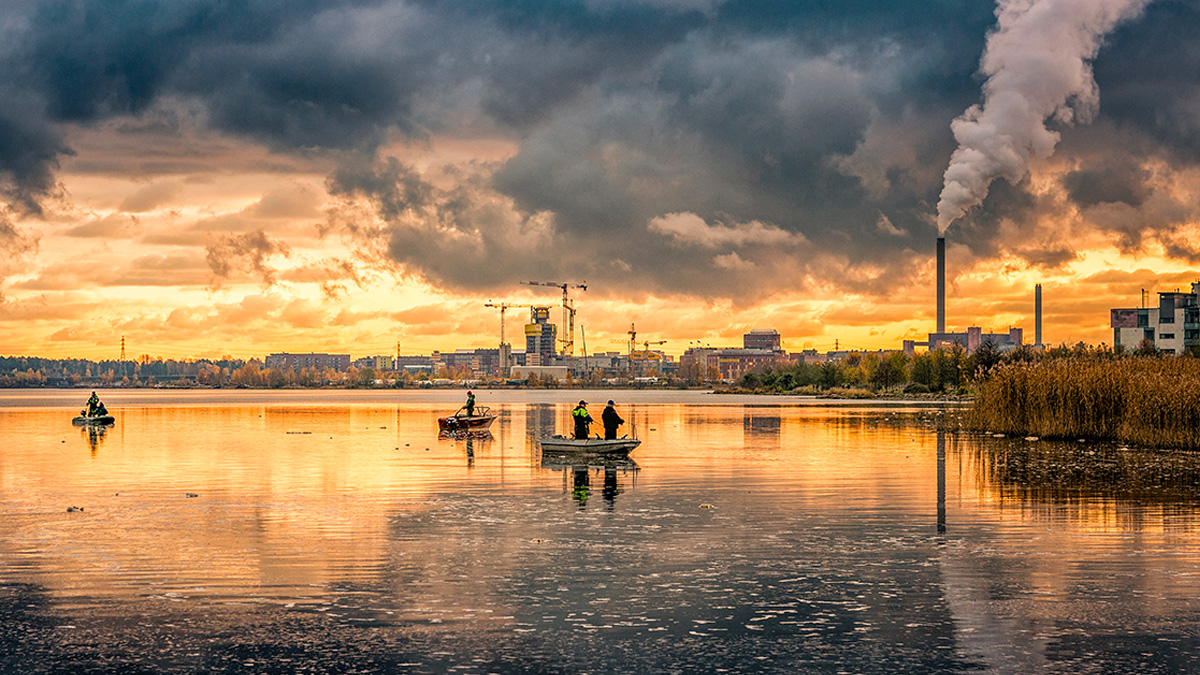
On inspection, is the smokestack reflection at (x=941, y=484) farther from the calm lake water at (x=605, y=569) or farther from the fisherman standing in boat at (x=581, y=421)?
the fisherman standing in boat at (x=581, y=421)

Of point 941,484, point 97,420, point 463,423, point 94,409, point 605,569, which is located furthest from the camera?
point 94,409

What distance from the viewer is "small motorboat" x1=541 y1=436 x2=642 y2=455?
167ft

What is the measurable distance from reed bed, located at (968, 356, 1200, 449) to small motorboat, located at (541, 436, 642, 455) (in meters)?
24.3

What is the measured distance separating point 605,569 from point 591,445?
28959 mm

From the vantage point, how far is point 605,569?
2236 cm

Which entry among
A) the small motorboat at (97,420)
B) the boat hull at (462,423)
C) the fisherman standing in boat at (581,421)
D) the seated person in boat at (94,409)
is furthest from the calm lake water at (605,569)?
the seated person in boat at (94,409)

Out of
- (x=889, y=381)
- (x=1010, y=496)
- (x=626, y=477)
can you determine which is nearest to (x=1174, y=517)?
(x=1010, y=496)

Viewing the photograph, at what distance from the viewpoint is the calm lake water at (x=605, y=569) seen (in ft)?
52.0

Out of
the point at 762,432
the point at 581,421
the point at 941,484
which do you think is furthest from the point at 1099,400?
the point at 581,421

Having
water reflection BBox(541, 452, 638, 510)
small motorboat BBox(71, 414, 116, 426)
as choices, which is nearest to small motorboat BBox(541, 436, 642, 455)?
water reflection BBox(541, 452, 638, 510)

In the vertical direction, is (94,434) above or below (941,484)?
below

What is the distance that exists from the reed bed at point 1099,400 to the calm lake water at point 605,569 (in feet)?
17.6

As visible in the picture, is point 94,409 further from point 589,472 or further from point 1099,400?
point 1099,400

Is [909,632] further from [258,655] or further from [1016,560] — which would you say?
[258,655]
